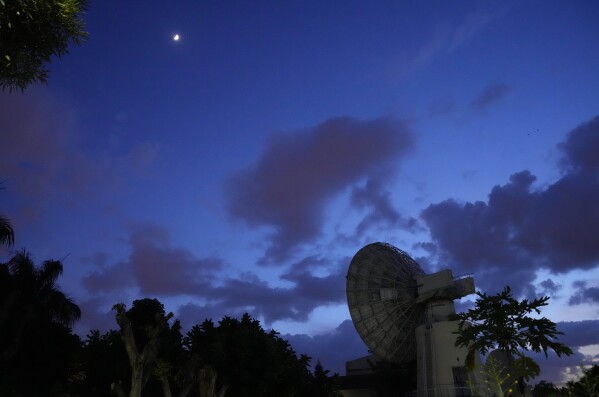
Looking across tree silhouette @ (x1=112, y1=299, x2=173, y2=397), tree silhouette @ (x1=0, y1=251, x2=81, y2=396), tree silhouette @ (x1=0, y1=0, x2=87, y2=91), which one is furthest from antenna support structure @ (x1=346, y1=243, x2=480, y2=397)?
tree silhouette @ (x1=0, y1=0, x2=87, y2=91)

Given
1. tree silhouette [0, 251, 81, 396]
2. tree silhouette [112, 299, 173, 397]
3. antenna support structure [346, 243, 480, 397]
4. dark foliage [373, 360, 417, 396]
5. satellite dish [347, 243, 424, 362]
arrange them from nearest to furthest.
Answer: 1. tree silhouette [112, 299, 173, 397]
2. tree silhouette [0, 251, 81, 396]
3. antenna support structure [346, 243, 480, 397]
4. satellite dish [347, 243, 424, 362]
5. dark foliage [373, 360, 417, 396]

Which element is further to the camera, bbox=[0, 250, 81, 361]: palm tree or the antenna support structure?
the antenna support structure

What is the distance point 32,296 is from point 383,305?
37.5 m

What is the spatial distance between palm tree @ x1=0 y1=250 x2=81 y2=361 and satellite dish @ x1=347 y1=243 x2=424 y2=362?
3133cm

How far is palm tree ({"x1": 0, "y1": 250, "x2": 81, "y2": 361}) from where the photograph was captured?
34656 mm

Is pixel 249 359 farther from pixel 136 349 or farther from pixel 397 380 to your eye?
pixel 397 380

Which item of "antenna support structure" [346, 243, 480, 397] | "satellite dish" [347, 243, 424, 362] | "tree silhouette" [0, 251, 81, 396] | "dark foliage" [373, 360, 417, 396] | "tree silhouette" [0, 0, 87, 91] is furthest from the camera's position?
"dark foliage" [373, 360, 417, 396]

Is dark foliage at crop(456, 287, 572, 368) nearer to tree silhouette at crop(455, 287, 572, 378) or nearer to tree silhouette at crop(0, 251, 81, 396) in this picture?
tree silhouette at crop(455, 287, 572, 378)

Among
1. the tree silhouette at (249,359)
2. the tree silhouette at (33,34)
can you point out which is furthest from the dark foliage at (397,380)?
the tree silhouette at (33,34)

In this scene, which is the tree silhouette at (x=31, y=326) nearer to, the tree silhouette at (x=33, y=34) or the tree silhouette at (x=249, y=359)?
the tree silhouette at (x=249, y=359)

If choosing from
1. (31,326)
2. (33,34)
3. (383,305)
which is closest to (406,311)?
(383,305)

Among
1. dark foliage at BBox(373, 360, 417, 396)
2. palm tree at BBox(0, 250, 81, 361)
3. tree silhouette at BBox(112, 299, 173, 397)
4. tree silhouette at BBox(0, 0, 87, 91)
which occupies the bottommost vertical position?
dark foliage at BBox(373, 360, 417, 396)

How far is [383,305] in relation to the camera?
54094 millimetres

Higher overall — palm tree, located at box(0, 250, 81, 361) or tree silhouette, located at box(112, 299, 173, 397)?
palm tree, located at box(0, 250, 81, 361)
